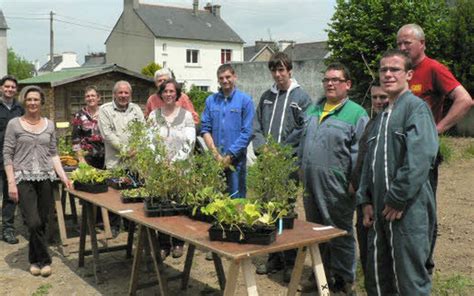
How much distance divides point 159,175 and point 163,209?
12.9 inches

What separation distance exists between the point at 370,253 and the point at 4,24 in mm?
31874

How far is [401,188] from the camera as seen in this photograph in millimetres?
2875

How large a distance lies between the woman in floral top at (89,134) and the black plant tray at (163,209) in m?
2.66

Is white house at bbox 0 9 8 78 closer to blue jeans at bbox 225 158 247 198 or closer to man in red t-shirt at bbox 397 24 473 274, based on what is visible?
blue jeans at bbox 225 158 247 198

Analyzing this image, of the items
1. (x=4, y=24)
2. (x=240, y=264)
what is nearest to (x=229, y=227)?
(x=240, y=264)

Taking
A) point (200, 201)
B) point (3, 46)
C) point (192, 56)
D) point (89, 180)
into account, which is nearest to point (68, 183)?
point (89, 180)

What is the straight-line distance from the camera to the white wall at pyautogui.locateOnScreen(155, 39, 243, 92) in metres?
37.1

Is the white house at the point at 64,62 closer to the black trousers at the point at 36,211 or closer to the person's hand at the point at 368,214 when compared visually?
the black trousers at the point at 36,211

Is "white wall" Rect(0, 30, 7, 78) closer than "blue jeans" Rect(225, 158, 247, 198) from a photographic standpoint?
No

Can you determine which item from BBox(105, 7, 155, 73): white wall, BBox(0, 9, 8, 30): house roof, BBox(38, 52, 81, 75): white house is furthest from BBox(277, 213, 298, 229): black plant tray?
BBox(38, 52, 81, 75): white house

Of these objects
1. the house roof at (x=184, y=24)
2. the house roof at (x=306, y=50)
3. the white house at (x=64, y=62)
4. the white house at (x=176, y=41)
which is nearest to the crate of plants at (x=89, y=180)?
the white house at (x=176, y=41)

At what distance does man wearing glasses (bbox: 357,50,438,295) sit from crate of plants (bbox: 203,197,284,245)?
2.15 ft

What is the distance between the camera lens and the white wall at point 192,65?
122 ft

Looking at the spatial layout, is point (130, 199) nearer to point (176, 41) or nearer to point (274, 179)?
point (274, 179)
